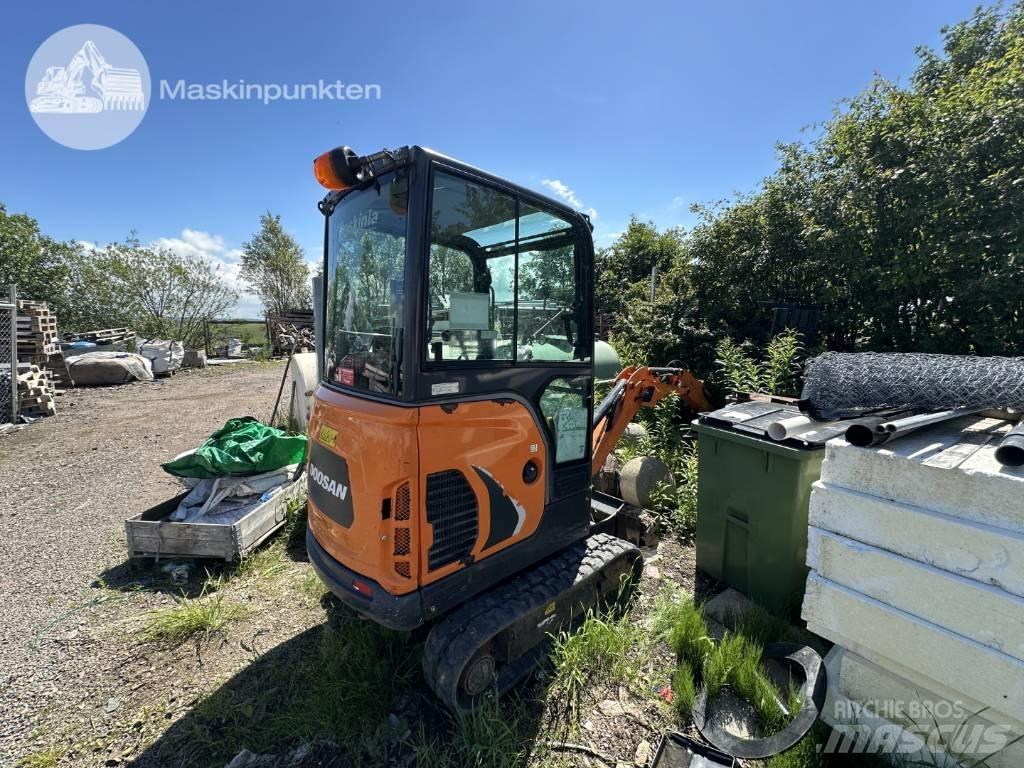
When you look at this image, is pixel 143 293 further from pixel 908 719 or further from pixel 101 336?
pixel 908 719

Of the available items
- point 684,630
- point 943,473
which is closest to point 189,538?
point 684,630

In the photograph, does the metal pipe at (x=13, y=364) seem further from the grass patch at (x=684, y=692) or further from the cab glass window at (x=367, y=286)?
the grass patch at (x=684, y=692)

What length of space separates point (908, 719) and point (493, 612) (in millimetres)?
1747

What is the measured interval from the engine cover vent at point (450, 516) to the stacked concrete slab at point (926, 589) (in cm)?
154

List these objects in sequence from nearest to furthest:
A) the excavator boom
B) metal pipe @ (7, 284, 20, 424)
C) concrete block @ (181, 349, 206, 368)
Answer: the excavator boom, metal pipe @ (7, 284, 20, 424), concrete block @ (181, 349, 206, 368)

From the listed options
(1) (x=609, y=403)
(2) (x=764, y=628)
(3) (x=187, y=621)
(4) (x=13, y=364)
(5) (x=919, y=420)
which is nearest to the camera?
(5) (x=919, y=420)

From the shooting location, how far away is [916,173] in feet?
14.6

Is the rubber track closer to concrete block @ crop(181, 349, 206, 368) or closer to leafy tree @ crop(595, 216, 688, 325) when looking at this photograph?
leafy tree @ crop(595, 216, 688, 325)

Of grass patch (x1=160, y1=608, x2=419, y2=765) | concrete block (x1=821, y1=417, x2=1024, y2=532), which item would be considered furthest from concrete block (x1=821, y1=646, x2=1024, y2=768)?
grass patch (x1=160, y1=608, x2=419, y2=765)

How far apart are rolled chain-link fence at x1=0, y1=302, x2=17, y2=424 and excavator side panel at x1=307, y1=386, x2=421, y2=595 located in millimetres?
8673

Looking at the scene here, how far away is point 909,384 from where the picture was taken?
2146 millimetres

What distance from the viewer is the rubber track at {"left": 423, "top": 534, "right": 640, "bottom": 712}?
2.04 meters

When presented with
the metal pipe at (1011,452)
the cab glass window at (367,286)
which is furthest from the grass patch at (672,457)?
the cab glass window at (367,286)

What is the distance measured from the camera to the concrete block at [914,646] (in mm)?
1477
